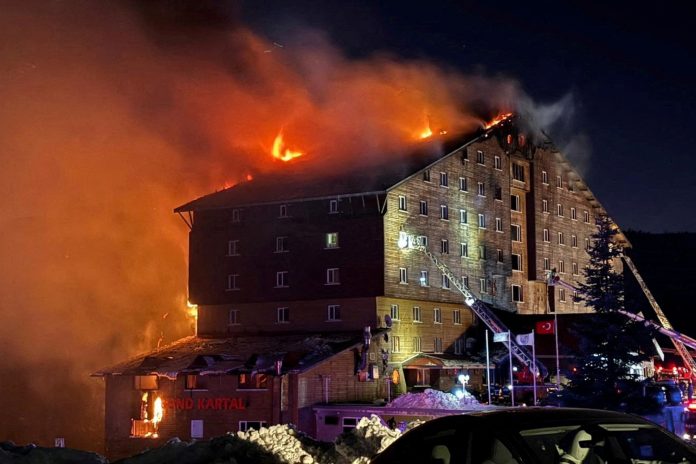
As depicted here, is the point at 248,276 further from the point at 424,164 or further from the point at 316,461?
the point at 316,461

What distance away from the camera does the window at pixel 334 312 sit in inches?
2271

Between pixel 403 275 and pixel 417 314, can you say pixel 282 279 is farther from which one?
pixel 417 314

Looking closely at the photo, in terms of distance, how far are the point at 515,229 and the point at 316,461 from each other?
54.9 metres

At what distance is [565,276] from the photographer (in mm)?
74438

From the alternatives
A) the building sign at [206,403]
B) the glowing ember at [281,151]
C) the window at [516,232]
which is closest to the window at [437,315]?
the window at [516,232]

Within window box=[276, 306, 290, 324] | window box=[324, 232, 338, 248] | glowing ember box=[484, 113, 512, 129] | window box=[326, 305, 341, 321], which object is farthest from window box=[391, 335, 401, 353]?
glowing ember box=[484, 113, 512, 129]

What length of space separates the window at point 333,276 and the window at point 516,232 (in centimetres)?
1772

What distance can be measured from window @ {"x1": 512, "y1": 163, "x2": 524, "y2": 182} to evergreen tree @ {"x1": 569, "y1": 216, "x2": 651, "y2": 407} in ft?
89.7

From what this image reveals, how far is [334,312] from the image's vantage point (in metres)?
57.9

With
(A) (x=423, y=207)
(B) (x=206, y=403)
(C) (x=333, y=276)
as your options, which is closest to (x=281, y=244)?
(C) (x=333, y=276)

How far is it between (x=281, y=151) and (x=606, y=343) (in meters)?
43.4

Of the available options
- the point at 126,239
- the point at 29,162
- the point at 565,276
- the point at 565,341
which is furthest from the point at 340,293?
the point at 29,162

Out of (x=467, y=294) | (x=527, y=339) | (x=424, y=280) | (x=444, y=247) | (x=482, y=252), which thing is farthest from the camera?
(x=482, y=252)

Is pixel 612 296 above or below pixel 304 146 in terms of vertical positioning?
below
